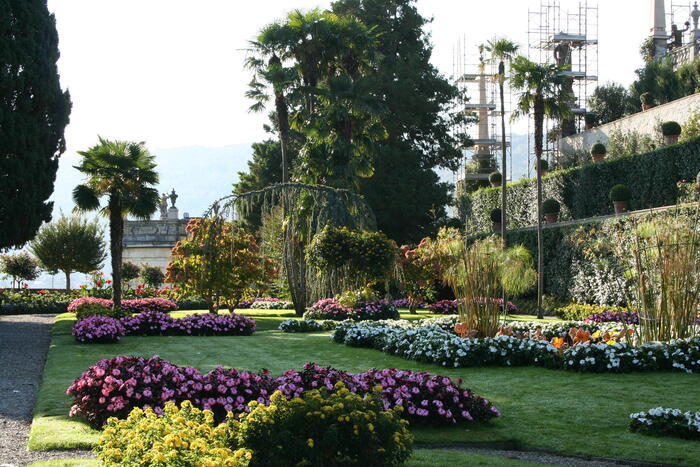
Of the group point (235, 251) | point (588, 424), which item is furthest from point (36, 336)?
point (588, 424)

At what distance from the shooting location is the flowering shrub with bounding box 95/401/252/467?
12.1 ft

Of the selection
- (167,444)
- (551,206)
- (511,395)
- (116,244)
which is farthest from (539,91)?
(167,444)

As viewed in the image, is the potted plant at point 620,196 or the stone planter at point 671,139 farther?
the stone planter at point 671,139

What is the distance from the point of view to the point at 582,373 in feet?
29.4

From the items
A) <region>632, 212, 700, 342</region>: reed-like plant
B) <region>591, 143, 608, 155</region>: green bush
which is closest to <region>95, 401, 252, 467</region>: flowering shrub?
<region>632, 212, 700, 342</region>: reed-like plant

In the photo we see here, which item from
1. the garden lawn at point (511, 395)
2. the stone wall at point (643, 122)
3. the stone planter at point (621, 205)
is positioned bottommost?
the garden lawn at point (511, 395)

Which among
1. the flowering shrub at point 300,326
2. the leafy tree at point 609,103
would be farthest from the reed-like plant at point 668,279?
the leafy tree at point 609,103

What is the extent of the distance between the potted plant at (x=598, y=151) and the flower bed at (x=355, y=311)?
535 inches

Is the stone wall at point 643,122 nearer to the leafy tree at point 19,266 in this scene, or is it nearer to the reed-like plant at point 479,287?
the reed-like plant at point 479,287

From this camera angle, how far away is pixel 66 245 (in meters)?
28.9

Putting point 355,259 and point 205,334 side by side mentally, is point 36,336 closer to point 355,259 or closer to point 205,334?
point 205,334

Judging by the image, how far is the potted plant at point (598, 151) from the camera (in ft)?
90.5

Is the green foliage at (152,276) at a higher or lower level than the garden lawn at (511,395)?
higher

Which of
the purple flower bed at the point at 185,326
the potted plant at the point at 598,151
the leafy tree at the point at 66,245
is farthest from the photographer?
the leafy tree at the point at 66,245
